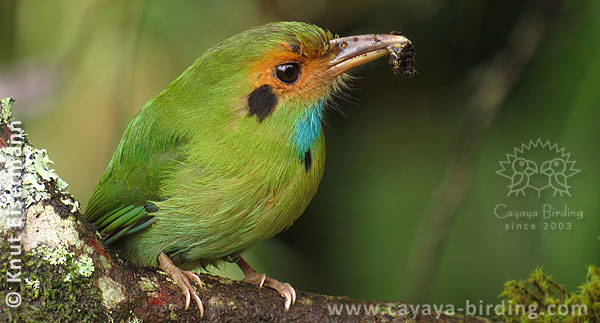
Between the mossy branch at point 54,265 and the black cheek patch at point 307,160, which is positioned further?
the black cheek patch at point 307,160

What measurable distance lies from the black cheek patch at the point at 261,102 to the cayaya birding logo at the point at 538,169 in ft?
5.79

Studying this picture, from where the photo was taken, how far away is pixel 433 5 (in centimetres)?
430

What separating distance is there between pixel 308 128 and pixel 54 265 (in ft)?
3.79

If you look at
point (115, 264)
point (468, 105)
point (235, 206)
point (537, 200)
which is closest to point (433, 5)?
point (468, 105)

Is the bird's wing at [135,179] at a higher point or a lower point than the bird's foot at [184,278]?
higher

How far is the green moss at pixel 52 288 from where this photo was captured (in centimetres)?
207

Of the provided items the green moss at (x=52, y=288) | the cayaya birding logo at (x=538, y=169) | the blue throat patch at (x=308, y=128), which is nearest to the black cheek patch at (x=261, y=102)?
the blue throat patch at (x=308, y=128)

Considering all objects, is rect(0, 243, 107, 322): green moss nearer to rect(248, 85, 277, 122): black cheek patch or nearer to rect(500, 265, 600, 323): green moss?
rect(248, 85, 277, 122): black cheek patch

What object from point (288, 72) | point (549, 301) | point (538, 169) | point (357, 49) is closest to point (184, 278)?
point (288, 72)

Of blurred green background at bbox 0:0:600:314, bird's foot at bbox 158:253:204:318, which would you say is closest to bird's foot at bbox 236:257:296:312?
bird's foot at bbox 158:253:204:318

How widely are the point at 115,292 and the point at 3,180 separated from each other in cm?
47

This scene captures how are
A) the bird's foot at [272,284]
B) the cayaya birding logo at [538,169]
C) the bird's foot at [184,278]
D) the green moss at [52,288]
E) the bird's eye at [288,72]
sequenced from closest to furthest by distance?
the green moss at [52,288]
the bird's foot at [184,278]
the bird's foot at [272,284]
the bird's eye at [288,72]
the cayaya birding logo at [538,169]

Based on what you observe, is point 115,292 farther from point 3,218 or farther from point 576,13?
point 576,13

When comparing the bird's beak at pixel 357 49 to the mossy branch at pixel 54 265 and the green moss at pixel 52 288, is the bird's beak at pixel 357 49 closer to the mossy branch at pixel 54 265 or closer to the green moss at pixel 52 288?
the mossy branch at pixel 54 265
